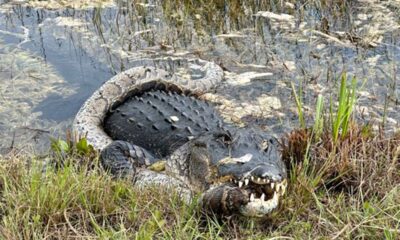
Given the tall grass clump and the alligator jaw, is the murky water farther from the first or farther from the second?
the alligator jaw

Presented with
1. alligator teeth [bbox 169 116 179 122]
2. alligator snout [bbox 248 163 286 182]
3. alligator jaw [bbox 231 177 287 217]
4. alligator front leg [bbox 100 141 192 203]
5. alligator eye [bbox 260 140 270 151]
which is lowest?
alligator front leg [bbox 100 141 192 203]

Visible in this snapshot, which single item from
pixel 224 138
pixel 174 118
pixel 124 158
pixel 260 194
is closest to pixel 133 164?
pixel 124 158

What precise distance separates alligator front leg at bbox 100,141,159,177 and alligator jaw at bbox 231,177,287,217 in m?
1.18

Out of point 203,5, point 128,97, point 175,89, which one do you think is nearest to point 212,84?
point 175,89

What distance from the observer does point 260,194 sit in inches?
131

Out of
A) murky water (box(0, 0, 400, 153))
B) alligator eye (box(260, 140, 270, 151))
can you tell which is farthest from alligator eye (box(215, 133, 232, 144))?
murky water (box(0, 0, 400, 153))

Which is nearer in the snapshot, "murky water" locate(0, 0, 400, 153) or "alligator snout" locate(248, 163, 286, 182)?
"alligator snout" locate(248, 163, 286, 182)

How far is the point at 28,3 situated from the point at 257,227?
5062 millimetres

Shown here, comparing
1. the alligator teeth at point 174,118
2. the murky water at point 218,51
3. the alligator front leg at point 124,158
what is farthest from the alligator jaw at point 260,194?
the murky water at point 218,51

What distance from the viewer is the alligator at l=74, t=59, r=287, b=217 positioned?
3354mm

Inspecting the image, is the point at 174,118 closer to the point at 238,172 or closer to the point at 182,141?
the point at 182,141

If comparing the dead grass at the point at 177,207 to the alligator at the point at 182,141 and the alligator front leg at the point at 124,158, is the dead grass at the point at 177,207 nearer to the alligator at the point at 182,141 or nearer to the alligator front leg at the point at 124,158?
the alligator at the point at 182,141

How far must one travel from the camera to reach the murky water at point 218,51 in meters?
5.33

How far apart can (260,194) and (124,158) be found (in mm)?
1344
